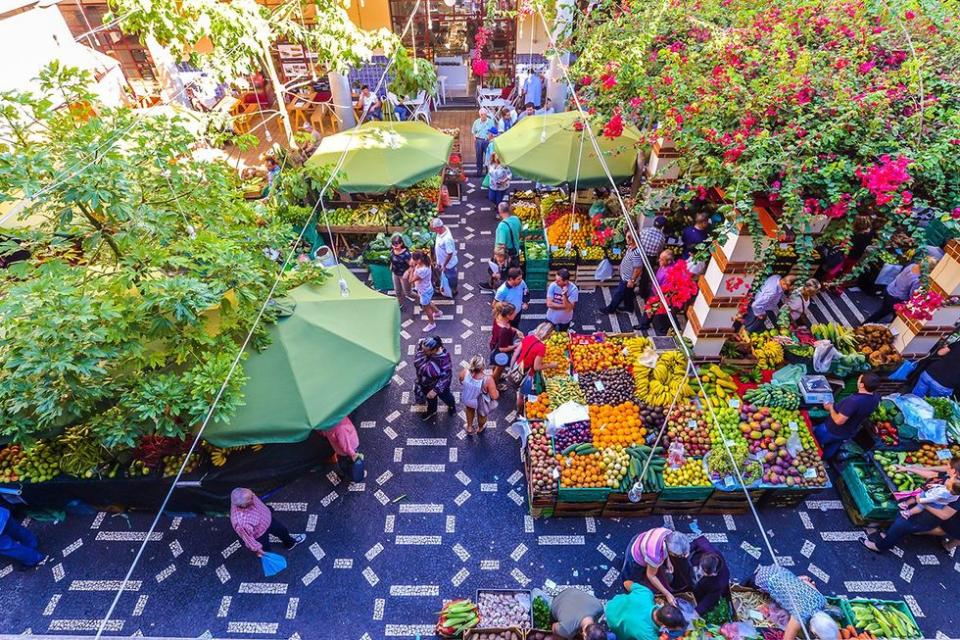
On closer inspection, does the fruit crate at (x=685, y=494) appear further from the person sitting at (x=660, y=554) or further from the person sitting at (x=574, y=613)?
the person sitting at (x=574, y=613)

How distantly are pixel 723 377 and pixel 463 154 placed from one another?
978 cm

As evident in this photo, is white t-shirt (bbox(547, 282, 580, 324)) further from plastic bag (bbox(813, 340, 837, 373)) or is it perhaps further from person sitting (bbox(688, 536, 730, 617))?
person sitting (bbox(688, 536, 730, 617))

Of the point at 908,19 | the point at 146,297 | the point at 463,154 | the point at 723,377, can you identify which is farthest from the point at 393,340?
the point at 463,154

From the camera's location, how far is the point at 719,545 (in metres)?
5.98

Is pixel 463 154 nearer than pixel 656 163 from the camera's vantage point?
No

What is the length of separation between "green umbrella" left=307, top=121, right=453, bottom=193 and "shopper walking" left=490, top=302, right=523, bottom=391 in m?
3.82

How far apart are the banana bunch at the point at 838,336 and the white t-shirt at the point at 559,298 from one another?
3693mm

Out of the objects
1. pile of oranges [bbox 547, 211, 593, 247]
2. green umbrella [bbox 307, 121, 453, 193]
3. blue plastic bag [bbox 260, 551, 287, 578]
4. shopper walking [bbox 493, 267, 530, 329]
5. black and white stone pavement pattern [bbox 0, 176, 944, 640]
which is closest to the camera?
black and white stone pavement pattern [bbox 0, 176, 944, 640]

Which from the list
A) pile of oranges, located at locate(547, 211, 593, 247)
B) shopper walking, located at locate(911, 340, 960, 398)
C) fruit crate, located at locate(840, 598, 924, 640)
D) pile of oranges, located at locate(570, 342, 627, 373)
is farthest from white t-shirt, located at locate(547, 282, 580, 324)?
shopper walking, located at locate(911, 340, 960, 398)

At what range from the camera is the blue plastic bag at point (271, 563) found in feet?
18.8

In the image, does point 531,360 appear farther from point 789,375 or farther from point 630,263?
point 789,375

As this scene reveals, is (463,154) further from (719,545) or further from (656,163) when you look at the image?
(719,545)

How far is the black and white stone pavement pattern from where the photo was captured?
17.9ft

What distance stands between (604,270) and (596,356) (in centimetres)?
233
